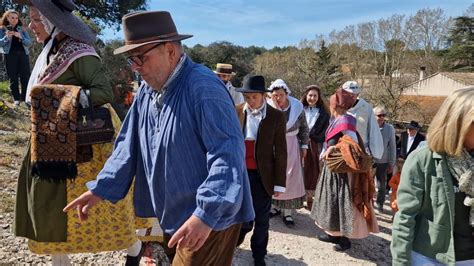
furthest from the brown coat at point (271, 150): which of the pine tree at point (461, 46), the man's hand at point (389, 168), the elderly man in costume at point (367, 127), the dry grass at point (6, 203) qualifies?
the pine tree at point (461, 46)

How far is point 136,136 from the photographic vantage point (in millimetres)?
2061

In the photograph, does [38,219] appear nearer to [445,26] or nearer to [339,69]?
[339,69]

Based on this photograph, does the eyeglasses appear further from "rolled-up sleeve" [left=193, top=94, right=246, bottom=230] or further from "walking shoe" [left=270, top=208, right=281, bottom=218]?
"walking shoe" [left=270, top=208, right=281, bottom=218]

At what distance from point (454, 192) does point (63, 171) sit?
2191 mm

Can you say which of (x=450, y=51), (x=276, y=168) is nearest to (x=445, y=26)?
(x=450, y=51)

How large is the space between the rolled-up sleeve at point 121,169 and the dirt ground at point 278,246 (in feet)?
5.36

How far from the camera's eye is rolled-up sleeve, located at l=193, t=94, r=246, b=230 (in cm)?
149

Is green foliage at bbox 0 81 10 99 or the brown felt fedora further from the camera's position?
green foliage at bbox 0 81 10 99

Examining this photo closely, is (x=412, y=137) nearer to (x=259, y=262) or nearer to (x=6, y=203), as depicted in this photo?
(x=259, y=262)

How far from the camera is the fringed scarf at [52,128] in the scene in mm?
2410

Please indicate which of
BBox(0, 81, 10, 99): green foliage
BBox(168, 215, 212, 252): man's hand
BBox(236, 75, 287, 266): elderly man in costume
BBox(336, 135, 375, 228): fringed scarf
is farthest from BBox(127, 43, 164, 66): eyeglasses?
BBox(0, 81, 10, 99): green foliage

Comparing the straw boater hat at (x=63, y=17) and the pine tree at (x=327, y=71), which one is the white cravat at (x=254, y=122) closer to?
the straw boater hat at (x=63, y=17)

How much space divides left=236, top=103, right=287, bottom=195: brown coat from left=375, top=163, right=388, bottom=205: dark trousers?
3543 millimetres

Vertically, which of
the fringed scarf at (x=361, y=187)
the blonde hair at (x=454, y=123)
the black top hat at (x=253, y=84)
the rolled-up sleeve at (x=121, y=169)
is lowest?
the fringed scarf at (x=361, y=187)
